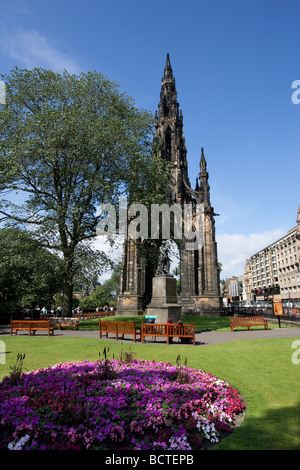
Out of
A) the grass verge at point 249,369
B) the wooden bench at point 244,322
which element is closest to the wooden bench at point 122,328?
the grass verge at point 249,369

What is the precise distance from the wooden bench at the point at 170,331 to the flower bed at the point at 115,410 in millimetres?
5276

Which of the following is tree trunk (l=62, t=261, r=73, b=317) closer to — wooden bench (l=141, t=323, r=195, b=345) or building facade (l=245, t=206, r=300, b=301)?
wooden bench (l=141, t=323, r=195, b=345)

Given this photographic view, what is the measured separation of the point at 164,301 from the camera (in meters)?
14.9

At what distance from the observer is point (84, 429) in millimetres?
4113

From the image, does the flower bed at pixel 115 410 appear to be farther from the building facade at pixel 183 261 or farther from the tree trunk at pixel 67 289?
the building facade at pixel 183 261

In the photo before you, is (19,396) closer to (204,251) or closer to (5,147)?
(5,147)

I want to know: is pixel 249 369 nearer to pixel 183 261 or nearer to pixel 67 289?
pixel 67 289

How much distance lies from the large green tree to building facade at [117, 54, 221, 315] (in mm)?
6585

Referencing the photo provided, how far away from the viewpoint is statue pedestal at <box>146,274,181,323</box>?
14641mm

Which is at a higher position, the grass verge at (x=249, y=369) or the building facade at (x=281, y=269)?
the building facade at (x=281, y=269)

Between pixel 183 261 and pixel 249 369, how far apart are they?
2872 cm

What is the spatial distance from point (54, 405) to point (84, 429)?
870 millimetres

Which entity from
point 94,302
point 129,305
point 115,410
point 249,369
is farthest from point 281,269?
point 115,410

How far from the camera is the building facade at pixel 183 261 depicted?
102 feet
